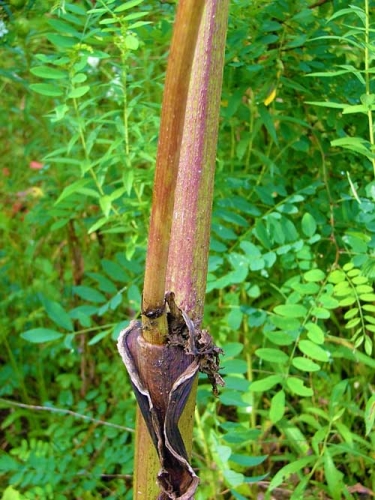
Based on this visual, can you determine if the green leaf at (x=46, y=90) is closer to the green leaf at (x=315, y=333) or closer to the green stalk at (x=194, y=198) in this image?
the green stalk at (x=194, y=198)

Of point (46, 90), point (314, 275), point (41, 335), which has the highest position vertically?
point (46, 90)

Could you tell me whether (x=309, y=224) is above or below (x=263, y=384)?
above

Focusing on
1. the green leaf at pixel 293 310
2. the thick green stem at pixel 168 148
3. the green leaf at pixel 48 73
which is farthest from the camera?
the green leaf at pixel 293 310

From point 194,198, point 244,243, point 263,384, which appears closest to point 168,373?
point 194,198

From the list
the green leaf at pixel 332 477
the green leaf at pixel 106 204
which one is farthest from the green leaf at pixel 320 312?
the green leaf at pixel 106 204

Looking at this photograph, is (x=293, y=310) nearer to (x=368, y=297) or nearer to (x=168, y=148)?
(x=368, y=297)

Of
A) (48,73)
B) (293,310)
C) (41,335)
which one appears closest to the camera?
(48,73)
